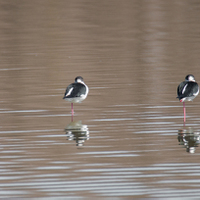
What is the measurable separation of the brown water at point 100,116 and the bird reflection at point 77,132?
2 centimetres

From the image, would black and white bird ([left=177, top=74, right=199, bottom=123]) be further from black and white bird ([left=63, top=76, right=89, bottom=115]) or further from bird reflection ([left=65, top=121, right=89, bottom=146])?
bird reflection ([left=65, top=121, right=89, bottom=146])

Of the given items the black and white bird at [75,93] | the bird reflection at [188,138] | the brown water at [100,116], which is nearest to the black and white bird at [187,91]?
the brown water at [100,116]

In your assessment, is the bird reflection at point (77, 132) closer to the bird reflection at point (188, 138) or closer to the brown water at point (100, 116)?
the brown water at point (100, 116)

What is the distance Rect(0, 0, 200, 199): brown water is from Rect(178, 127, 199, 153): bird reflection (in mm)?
17

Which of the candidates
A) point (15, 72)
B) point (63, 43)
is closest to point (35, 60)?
point (15, 72)

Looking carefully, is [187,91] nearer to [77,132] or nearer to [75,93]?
[75,93]

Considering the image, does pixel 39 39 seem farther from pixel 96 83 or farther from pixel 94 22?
pixel 96 83

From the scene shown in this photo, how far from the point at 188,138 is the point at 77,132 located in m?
2.09

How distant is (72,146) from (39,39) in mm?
17220

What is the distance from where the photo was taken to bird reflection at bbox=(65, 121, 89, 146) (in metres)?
9.76

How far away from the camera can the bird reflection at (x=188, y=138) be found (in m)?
9.06

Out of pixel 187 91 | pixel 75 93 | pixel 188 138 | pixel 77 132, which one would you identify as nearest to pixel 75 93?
pixel 75 93

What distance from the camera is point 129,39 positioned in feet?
81.3

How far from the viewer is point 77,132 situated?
34.0 feet
